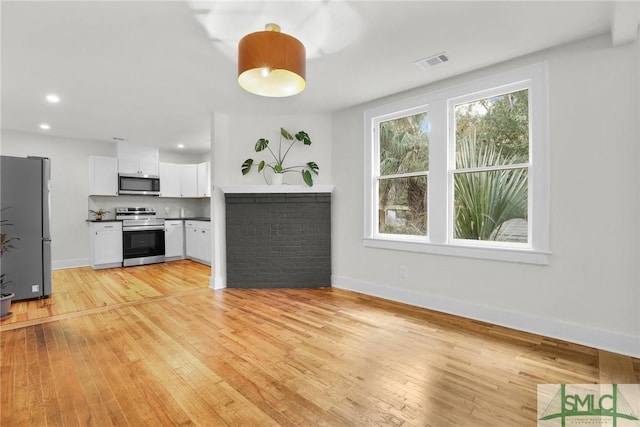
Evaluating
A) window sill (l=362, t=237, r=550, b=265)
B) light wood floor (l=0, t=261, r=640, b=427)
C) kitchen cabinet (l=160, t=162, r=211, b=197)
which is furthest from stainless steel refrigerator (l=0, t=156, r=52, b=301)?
window sill (l=362, t=237, r=550, b=265)

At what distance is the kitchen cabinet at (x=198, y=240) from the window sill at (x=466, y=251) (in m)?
3.41

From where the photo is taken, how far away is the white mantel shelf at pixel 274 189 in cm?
424

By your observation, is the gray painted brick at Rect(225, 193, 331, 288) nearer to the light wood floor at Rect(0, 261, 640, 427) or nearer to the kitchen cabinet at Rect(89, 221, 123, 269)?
the light wood floor at Rect(0, 261, 640, 427)

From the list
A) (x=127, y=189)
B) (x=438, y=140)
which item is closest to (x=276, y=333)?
(x=438, y=140)

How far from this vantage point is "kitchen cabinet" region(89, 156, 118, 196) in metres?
5.79

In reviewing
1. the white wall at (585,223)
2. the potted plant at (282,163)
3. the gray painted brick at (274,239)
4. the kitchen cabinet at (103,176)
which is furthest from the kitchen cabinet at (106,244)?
the white wall at (585,223)

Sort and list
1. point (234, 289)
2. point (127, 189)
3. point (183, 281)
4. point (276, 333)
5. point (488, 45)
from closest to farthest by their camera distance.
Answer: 1. point (488, 45)
2. point (276, 333)
3. point (234, 289)
4. point (183, 281)
5. point (127, 189)

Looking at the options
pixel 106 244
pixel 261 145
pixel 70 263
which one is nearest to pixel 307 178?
pixel 261 145

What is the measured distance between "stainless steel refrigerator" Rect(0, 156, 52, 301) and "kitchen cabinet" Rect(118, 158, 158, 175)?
2281mm

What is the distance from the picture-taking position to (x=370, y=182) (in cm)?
394

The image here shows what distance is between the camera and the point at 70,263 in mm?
5770

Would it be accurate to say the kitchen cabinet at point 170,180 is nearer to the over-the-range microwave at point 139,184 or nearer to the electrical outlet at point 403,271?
the over-the-range microwave at point 139,184

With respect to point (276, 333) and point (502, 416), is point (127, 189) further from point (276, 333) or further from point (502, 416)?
point (502, 416)

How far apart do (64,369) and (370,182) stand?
336 cm
